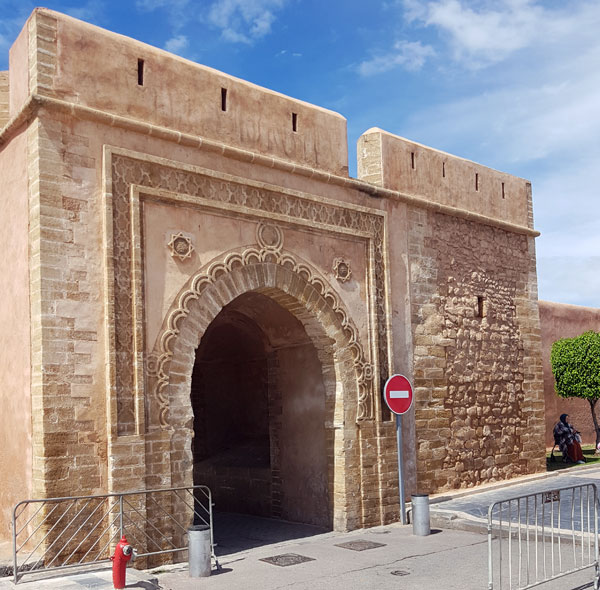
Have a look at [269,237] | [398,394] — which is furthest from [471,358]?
[269,237]

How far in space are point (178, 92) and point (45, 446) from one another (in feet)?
13.8

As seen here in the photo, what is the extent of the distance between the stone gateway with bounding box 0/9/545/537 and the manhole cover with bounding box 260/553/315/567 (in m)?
1.28

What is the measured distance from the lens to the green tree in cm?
1706

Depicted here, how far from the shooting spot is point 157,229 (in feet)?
26.6

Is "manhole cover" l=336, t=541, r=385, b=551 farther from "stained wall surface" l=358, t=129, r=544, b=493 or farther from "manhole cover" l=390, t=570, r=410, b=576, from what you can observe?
"stained wall surface" l=358, t=129, r=544, b=493

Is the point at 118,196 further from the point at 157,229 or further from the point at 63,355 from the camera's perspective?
the point at 63,355

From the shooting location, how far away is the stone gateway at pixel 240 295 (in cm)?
744

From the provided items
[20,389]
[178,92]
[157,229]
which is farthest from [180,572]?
[178,92]

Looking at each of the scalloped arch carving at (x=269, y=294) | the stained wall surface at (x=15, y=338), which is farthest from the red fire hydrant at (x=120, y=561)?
the scalloped arch carving at (x=269, y=294)

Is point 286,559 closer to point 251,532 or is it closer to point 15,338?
point 251,532

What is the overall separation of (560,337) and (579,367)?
6.04 feet

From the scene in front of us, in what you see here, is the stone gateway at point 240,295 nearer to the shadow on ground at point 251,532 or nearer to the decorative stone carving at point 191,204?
the decorative stone carving at point 191,204

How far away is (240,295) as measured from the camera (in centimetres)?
977

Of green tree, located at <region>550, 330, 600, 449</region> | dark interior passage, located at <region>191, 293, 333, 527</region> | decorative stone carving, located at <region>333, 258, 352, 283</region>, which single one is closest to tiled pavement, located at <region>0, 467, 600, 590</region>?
dark interior passage, located at <region>191, 293, 333, 527</region>
